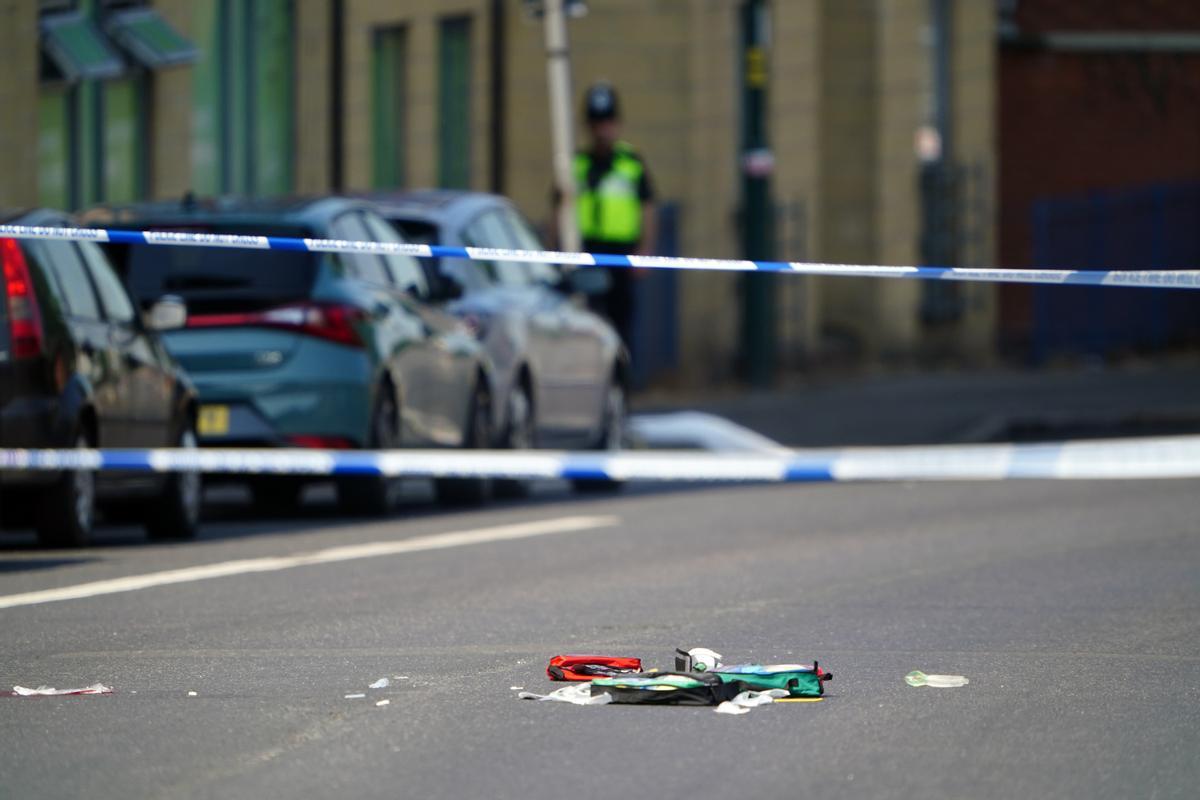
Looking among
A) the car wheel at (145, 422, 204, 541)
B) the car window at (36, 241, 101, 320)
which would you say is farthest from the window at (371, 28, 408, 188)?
the car window at (36, 241, 101, 320)

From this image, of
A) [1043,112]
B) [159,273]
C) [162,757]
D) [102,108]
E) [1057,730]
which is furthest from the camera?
[1043,112]

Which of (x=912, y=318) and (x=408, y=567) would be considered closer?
(x=408, y=567)

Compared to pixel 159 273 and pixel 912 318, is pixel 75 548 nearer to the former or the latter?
pixel 159 273

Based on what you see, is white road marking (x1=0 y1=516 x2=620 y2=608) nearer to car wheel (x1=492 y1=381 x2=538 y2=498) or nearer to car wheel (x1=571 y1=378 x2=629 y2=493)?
car wheel (x1=492 y1=381 x2=538 y2=498)

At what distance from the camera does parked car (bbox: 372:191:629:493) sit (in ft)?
51.1

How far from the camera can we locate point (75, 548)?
39.6 ft

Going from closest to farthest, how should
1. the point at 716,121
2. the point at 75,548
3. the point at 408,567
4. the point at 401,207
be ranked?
the point at 408,567
the point at 75,548
the point at 401,207
the point at 716,121

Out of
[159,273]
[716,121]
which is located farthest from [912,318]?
[159,273]

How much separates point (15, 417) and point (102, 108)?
9.91 meters

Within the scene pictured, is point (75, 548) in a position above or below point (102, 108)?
below

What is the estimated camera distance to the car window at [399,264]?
47.8 feet

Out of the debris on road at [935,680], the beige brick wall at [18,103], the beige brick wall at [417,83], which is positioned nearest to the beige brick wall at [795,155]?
the beige brick wall at [417,83]

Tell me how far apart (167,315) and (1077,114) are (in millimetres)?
20546

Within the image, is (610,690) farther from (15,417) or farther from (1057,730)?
(15,417)
